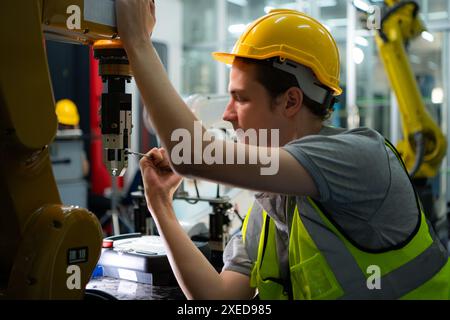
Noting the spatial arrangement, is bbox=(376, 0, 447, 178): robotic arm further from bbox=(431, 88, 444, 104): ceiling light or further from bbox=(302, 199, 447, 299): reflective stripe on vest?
bbox=(302, 199, 447, 299): reflective stripe on vest

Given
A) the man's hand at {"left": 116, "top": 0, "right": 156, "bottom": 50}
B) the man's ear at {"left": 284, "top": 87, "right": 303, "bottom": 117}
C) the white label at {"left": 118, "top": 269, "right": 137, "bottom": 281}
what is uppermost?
the man's hand at {"left": 116, "top": 0, "right": 156, "bottom": 50}

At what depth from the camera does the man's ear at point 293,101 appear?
157 cm

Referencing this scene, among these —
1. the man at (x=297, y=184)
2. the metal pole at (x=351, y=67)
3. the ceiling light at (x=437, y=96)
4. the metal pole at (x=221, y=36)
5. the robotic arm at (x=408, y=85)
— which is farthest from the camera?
the metal pole at (x=221, y=36)

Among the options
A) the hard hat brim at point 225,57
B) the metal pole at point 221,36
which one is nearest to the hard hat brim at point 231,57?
the hard hat brim at point 225,57

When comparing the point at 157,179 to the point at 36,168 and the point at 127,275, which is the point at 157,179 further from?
the point at 36,168

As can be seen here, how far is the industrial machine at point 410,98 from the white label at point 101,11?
449 centimetres

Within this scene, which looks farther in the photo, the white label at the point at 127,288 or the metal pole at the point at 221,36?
the metal pole at the point at 221,36

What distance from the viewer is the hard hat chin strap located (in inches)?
62.1

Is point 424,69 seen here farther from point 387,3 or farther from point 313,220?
point 313,220

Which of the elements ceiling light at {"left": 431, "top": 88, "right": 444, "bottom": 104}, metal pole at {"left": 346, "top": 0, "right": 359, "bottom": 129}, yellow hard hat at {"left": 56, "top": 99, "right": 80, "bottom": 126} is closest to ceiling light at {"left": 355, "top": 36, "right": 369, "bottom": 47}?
metal pole at {"left": 346, "top": 0, "right": 359, "bottom": 129}

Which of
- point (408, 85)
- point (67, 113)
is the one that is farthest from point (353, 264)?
point (67, 113)

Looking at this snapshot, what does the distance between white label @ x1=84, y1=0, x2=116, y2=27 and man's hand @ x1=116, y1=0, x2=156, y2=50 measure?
0.6 inches

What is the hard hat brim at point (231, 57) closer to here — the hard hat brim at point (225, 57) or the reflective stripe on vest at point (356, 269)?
the hard hat brim at point (225, 57)

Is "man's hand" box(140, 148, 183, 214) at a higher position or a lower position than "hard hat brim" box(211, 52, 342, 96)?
lower
